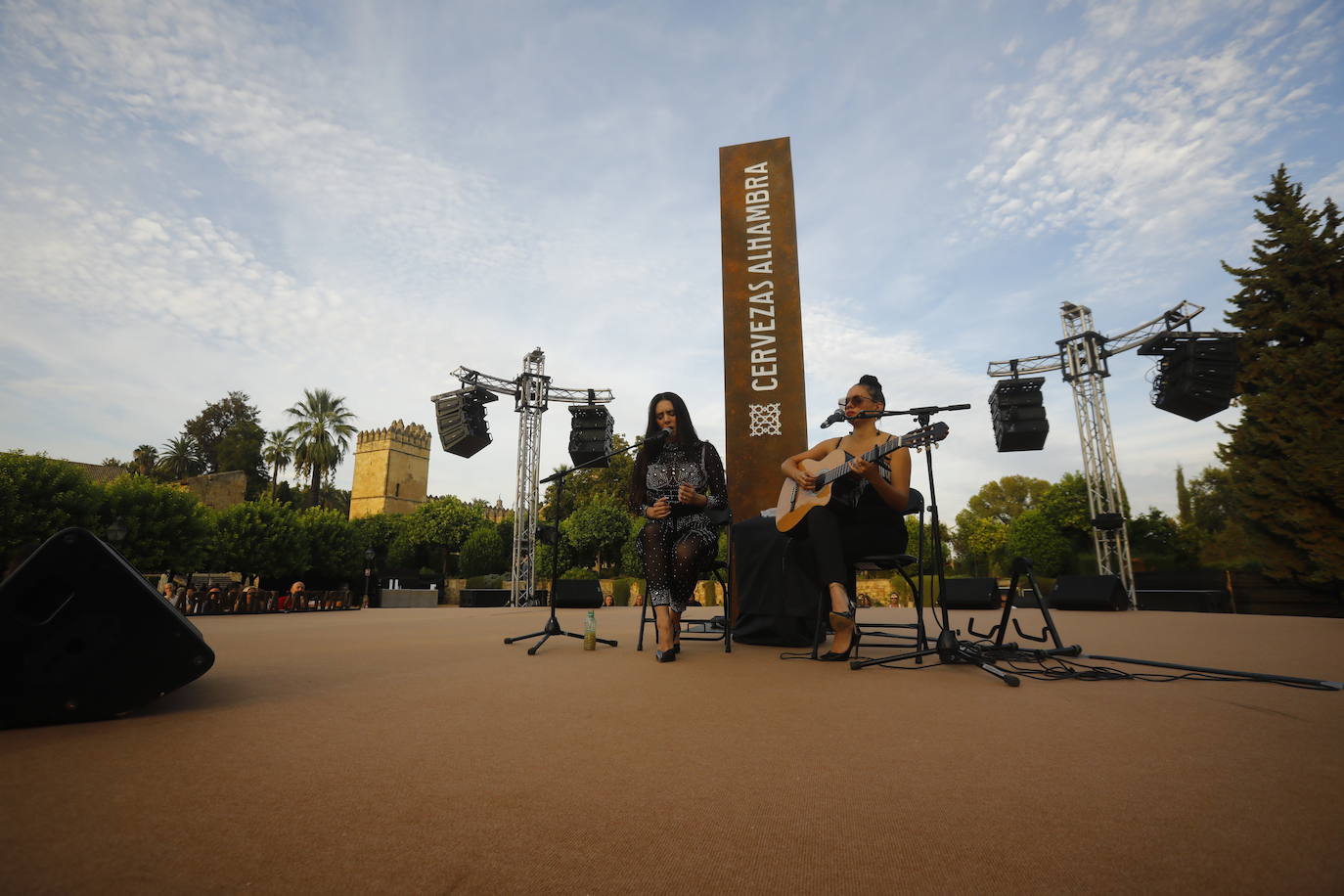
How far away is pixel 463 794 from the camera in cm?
124

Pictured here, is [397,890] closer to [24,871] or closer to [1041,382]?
[24,871]

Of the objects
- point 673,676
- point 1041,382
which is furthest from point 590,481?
point 673,676

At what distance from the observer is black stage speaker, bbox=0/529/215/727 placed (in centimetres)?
→ 170

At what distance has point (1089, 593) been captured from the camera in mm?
10258

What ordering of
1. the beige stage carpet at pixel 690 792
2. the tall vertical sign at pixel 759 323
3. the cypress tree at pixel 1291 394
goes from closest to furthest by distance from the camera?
the beige stage carpet at pixel 690 792 < the tall vertical sign at pixel 759 323 < the cypress tree at pixel 1291 394

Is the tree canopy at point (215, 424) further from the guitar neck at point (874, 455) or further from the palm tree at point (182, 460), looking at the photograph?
the guitar neck at point (874, 455)

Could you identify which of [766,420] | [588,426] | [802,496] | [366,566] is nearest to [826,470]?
[802,496]

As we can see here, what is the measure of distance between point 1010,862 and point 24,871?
1477mm

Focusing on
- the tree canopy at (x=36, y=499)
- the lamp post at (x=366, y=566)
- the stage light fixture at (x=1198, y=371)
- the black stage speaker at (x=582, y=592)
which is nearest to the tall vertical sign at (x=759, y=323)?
the black stage speaker at (x=582, y=592)

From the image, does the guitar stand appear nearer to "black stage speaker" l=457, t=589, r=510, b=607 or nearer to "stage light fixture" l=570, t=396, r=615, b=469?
"stage light fixture" l=570, t=396, r=615, b=469

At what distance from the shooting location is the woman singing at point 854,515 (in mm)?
3266

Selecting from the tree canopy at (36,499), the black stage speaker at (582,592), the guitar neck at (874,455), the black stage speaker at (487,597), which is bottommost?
the black stage speaker at (487,597)

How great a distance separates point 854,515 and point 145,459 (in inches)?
1974

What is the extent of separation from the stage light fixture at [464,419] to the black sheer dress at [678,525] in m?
14.2
